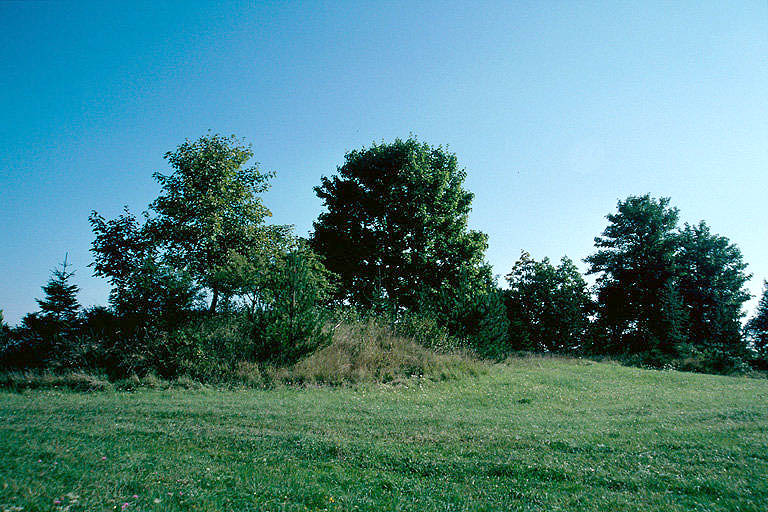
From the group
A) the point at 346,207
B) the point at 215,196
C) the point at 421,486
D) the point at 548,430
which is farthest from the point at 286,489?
the point at 346,207

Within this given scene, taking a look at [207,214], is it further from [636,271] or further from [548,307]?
[636,271]

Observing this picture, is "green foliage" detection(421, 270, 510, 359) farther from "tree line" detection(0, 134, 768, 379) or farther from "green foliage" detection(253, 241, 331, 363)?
"green foliage" detection(253, 241, 331, 363)

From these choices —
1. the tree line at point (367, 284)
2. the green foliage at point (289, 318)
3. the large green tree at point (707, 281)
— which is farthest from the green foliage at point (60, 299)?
the large green tree at point (707, 281)

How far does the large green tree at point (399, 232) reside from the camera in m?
28.9

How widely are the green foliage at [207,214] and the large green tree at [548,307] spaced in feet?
104

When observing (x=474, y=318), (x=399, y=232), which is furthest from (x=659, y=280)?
(x=399, y=232)

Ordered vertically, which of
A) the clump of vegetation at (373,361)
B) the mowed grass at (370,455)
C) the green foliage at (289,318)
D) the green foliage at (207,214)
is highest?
the green foliage at (207,214)

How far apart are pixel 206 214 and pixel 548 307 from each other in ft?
122

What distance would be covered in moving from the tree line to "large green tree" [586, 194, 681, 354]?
0.16 m

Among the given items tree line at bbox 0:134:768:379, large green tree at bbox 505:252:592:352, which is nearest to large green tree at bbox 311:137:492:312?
tree line at bbox 0:134:768:379

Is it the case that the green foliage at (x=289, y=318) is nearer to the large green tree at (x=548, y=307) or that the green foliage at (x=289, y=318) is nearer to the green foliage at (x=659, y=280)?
the large green tree at (x=548, y=307)

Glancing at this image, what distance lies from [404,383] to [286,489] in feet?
36.4

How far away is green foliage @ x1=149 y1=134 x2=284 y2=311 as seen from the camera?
20.6m

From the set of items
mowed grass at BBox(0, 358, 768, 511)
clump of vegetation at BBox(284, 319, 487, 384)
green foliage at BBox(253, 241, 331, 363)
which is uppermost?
green foliage at BBox(253, 241, 331, 363)
